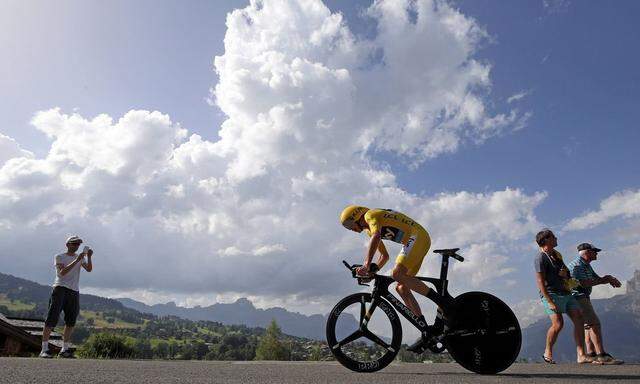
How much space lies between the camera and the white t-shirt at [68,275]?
9430 mm

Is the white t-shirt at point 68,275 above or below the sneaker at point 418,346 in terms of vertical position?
above

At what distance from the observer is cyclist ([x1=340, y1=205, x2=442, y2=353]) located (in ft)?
19.4

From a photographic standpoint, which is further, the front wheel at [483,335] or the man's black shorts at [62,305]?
the man's black shorts at [62,305]

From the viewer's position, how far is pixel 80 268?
9562mm

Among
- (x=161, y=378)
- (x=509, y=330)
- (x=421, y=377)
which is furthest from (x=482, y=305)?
(x=161, y=378)

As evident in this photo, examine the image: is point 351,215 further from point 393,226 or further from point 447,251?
point 447,251

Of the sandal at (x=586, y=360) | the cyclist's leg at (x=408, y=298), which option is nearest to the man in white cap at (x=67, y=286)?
the cyclist's leg at (x=408, y=298)

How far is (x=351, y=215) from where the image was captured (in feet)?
20.7

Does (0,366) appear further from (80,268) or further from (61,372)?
(80,268)

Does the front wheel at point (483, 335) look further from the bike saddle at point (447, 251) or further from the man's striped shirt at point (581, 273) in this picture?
the man's striped shirt at point (581, 273)

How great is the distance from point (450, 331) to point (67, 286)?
317 inches

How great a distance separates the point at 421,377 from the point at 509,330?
4.80 ft

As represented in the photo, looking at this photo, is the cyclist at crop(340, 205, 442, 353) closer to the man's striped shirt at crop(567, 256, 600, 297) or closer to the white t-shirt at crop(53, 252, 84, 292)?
the man's striped shirt at crop(567, 256, 600, 297)

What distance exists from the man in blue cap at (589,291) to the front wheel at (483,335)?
12.1ft
